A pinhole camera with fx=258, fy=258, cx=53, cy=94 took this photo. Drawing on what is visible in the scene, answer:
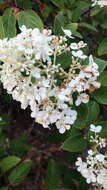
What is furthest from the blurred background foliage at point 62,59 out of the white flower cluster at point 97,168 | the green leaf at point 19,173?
the white flower cluster at point 97,168

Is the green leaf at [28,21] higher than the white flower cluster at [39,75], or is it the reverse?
the green leaf at [28,21]

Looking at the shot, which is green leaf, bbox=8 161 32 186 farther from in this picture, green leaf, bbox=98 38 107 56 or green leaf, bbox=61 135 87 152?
green leaf, bbox=98 38 107 56

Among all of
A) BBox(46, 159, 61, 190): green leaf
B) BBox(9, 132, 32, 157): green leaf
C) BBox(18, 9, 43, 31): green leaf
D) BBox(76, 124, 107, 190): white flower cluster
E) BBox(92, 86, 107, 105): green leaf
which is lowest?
BBox(46, 159, 61, 190): green leaf

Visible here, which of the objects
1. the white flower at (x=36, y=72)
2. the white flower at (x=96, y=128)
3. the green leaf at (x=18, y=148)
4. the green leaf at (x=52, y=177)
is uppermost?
the white flower at (x=36, y=72)

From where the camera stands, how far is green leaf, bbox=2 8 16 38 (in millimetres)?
1610

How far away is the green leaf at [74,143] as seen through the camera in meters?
1.81

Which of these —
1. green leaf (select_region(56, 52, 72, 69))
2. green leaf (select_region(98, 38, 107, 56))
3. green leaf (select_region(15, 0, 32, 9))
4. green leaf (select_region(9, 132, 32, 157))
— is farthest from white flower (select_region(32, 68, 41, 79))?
green leaf (select_region(9, 132, 32, 157))

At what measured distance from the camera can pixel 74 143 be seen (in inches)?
72.5

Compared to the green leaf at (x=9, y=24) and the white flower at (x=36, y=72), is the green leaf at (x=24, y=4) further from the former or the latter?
the white flower at (x=36, y=72)

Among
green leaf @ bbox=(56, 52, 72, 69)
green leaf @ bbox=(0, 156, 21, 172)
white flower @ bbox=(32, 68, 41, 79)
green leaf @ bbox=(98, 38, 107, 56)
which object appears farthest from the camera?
green leaf @ bbox=(0, 156, 21, 172)

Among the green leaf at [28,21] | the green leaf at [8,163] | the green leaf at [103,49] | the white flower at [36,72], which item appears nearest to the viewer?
the white flower at [36,72]

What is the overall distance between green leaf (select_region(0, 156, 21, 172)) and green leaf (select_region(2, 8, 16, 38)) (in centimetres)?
120

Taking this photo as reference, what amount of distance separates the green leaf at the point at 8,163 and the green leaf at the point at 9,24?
120 centimetres

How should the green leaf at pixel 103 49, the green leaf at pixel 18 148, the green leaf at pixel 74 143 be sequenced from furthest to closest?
the green leaf at pixel 18 148 → the green leaf at pixel 103 49 → the green leaf at pixel 74 143
